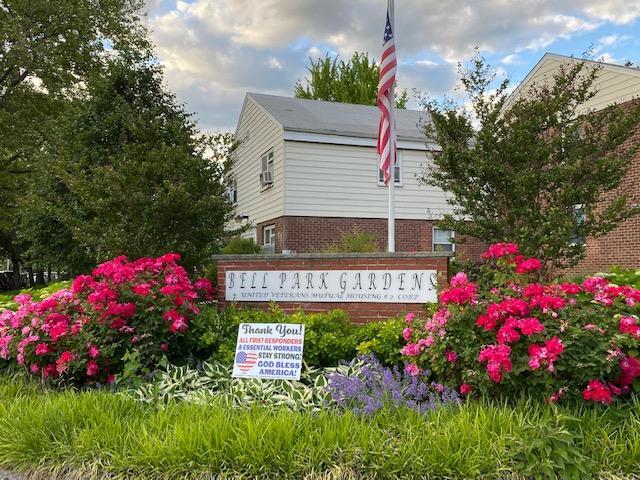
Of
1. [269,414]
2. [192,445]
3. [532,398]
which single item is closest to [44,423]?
[192,445]

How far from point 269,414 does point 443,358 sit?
1.36 m

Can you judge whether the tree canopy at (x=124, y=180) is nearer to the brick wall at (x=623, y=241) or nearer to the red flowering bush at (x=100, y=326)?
the red flowering bush at (x=100, y=326)

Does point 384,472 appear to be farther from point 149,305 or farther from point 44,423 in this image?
point 149,305

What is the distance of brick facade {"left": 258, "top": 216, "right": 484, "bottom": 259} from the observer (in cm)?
1578

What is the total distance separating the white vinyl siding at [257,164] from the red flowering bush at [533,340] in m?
11.9

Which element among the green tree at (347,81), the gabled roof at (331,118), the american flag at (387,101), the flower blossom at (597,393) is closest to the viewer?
the flower blossom at (597,393)

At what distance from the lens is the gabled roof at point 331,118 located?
16.1 m

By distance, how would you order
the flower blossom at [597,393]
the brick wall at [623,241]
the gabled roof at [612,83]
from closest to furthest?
1. the flower blossom at [597,393]
2. the brick wall at [623,241]
3. the gabled roof at [612,83]

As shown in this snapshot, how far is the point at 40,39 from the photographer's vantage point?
62.2 ft

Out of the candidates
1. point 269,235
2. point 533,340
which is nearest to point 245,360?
point 533,340

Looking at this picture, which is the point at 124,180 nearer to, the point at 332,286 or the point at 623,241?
the point at 332,286

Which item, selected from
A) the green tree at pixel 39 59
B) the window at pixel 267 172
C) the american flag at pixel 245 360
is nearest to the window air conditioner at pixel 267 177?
the window at pixel 267 172

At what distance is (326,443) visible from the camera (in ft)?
11.0

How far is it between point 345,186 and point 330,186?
504 millimetres
